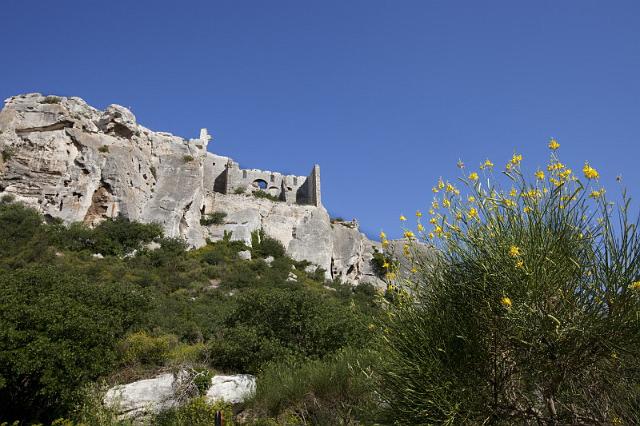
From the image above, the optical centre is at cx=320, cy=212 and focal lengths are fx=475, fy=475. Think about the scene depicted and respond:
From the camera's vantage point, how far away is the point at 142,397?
10.9 metres

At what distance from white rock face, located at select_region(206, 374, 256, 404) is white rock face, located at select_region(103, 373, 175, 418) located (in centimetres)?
94

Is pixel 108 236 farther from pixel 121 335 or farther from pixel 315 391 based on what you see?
pixel 315 391

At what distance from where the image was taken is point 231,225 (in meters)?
37.7

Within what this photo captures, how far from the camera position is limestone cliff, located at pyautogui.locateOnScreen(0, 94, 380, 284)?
101 ft

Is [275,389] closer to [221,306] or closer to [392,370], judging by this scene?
[392,370]

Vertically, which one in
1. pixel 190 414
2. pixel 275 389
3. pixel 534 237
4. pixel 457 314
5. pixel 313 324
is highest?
A: pixel 534 237

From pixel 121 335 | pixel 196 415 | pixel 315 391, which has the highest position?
pixel 315 391

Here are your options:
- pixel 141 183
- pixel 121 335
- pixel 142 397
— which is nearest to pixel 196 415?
pixel 142 397

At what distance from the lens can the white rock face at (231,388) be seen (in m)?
11.0

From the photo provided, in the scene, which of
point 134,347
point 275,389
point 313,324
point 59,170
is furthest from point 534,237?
point 59,170

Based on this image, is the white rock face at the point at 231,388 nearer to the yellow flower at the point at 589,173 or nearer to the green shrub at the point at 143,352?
the green shrub at the point at 143,352

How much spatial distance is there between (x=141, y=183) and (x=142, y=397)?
25.9 metres

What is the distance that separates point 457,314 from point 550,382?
1163 millimetres

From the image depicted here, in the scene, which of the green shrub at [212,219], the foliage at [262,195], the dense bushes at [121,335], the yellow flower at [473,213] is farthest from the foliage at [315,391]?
the foliage at [262,195]
